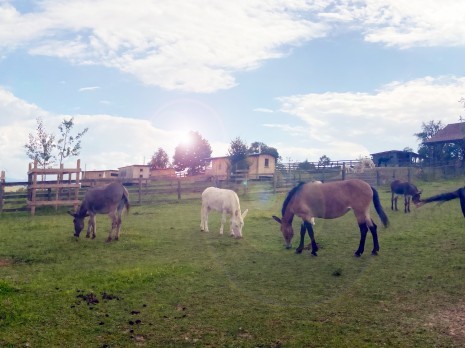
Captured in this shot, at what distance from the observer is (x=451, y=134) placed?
52.3 m

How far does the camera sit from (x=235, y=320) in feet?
22.0

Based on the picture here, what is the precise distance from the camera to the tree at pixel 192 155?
264 feet

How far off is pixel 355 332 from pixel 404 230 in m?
10.3

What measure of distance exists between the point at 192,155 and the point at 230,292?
7362cm

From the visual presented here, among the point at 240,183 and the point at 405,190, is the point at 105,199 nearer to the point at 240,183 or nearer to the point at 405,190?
the point at 405,190

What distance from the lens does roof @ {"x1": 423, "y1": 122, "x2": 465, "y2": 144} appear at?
4955 cm

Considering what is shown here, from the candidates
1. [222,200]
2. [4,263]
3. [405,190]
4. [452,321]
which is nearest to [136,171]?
[405,190]

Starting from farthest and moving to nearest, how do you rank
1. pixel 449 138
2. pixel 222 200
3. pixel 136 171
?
1. pixel 136 171
2. pixel 449 138
3. pixel 222 200

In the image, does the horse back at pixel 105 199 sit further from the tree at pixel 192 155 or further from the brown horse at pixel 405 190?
the tree at pixel 192 155

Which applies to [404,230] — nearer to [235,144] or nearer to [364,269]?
[364,269]

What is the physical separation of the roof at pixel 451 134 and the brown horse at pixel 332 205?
4395 centimetres

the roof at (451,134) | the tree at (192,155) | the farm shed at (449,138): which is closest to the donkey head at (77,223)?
the farm shed at (449,138)

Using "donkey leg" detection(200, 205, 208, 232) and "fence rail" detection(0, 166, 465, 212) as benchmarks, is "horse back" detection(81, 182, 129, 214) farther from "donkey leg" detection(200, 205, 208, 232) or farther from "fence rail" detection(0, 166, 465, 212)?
"fence rail" detection(0, 166, 465, 212)

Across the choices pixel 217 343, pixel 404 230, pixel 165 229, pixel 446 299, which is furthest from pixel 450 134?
pixel 217 343
